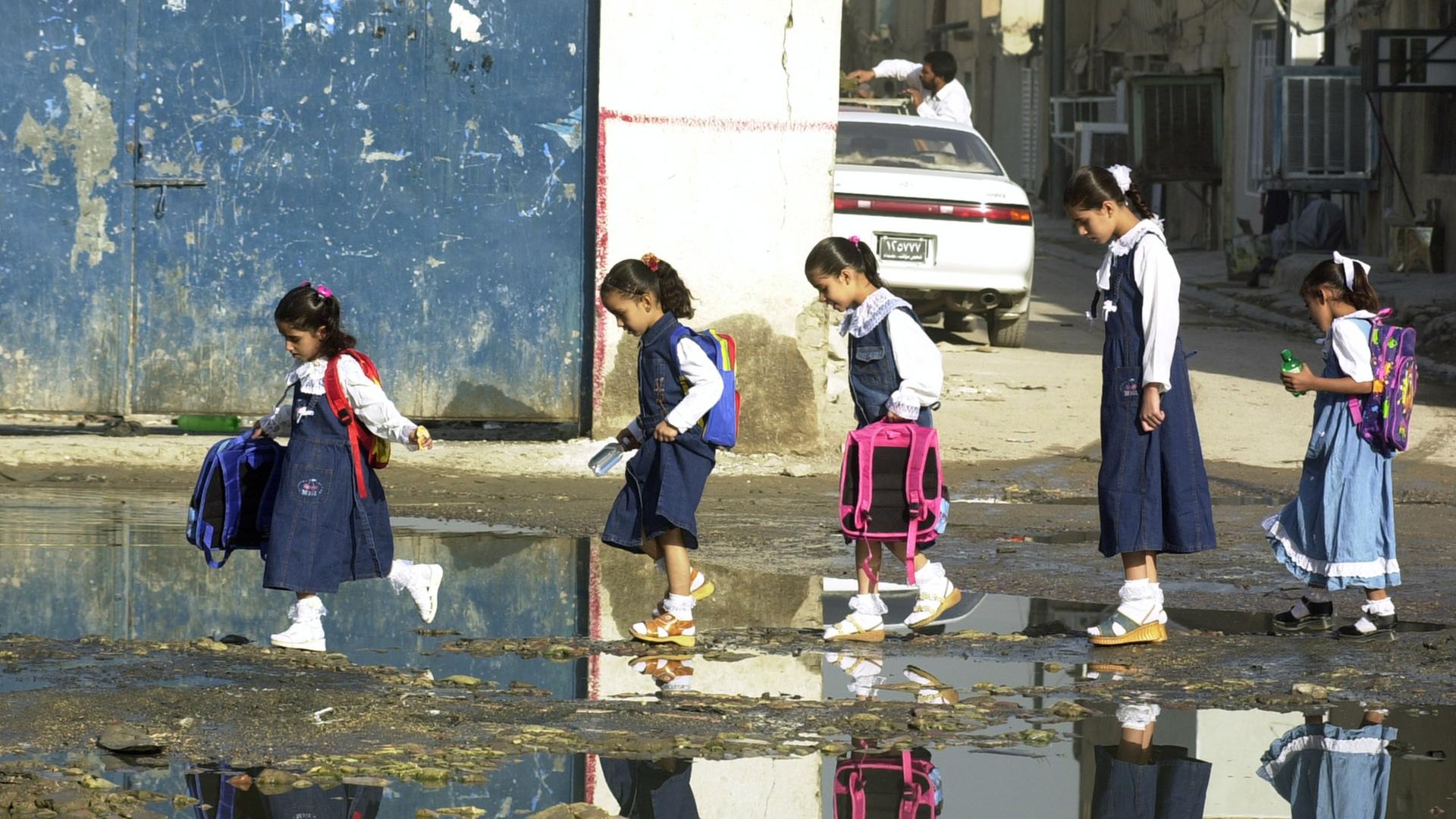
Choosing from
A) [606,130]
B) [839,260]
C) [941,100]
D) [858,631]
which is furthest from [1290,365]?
[941,100]

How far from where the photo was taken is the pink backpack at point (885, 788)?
438cm

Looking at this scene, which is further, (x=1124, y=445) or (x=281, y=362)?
(x=281, y=362)

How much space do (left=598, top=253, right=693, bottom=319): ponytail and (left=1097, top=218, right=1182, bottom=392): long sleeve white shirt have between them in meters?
1.33

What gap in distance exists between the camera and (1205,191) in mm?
27516

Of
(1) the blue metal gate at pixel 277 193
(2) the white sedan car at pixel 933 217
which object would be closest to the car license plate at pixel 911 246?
(2) the white sedan car at pixel 933 217

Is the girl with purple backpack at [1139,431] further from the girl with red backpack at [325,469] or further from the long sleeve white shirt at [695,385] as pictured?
the girl with red backpack at [325,469]

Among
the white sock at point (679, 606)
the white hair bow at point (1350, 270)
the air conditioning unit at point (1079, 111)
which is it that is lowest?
the white sock at point (679, 606)

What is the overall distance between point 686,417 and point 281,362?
12.9 ft

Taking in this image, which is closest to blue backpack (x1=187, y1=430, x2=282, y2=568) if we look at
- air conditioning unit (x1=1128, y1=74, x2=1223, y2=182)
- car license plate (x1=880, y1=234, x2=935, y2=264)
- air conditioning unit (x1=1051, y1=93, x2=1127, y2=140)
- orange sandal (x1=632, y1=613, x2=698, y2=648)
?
orange sandal (x1=632, y1=613, x2=698, y2=648)

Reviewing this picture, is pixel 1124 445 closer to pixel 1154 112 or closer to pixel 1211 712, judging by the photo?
pixel 1211 712

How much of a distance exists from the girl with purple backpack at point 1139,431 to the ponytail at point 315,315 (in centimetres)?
232

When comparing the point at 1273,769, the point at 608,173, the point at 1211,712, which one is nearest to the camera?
the point at 1273,769

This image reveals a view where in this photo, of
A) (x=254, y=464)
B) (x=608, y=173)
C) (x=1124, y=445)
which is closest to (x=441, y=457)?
(x=608, y=173)

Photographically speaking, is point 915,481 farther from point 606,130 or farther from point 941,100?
point 941,100
